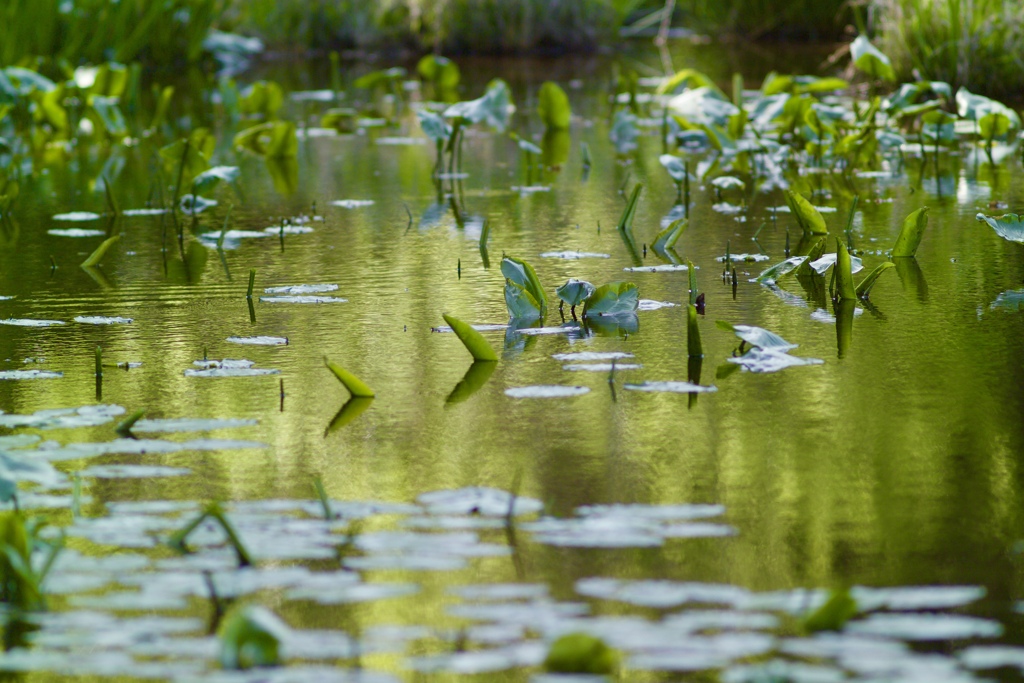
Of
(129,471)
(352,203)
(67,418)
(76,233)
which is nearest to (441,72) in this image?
(352,203)

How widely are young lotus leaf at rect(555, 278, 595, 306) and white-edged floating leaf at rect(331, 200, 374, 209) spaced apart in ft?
5.85

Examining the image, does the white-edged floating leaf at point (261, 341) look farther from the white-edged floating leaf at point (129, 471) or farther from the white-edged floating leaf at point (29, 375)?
the white-edged floating leaf at point (129, 471)

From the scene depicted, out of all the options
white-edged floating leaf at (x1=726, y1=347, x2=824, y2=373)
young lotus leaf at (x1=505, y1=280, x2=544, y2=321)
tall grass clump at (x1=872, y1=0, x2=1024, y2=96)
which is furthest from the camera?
tall grass clump at (x1=872, y1=0, x2=1024, y2=96)

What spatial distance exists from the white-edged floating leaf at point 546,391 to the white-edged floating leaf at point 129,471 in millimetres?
600

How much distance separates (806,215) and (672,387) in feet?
4.81

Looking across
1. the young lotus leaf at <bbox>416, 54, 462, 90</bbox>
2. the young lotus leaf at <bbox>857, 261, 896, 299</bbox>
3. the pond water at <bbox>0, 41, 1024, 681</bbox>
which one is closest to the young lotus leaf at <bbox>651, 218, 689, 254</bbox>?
the pond water at <bbox>0, 41, 1024, 681</bbox>

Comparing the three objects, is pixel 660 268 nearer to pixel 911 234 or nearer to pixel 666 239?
pixel 666 239

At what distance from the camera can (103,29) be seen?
30.3ft

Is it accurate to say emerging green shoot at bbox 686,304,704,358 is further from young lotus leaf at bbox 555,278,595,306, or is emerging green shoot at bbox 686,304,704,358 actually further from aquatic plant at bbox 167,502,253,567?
aquatic plant at bbox 167,502,253,567

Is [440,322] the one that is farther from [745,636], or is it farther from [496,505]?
[745,636]

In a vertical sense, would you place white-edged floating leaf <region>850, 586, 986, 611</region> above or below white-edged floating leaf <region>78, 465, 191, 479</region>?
below

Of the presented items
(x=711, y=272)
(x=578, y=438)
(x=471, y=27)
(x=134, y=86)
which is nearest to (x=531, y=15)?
(x=471, y=27)

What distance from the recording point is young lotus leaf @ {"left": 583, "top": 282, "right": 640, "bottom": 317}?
9.55 feet

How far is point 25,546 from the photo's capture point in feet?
5.30
